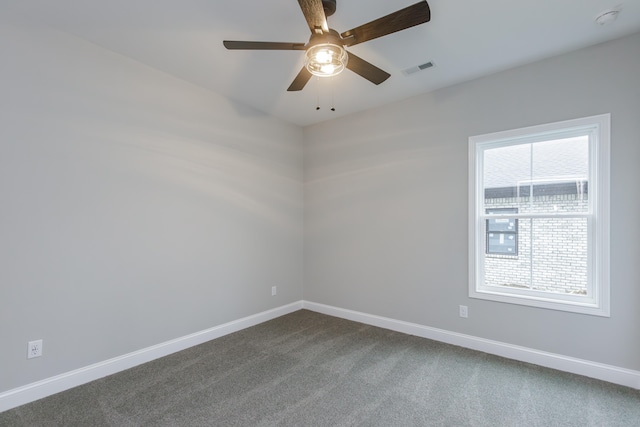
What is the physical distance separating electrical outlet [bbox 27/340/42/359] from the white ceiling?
233cm

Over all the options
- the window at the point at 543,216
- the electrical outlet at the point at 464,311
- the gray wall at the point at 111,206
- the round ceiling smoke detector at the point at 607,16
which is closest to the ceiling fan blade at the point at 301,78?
the gray wall at the point at 111,206

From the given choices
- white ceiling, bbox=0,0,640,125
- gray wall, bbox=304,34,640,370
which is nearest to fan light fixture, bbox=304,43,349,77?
white ceiling, bbox=0,0,640,125

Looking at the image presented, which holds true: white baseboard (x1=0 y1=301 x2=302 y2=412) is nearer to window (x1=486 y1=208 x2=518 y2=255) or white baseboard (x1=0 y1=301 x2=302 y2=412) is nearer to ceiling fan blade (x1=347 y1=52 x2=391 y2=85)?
window (x1=486 y1=208 x2=518 y2=255)

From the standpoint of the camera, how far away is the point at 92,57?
8.01 ft

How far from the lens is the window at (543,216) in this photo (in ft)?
8.13

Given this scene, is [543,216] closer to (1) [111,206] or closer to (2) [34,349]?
(1) [111,206]

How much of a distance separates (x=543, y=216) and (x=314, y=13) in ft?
8.63

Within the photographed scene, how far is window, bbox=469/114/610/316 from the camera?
2477 millimetres

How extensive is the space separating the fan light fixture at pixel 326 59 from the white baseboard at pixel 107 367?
2.83 metres

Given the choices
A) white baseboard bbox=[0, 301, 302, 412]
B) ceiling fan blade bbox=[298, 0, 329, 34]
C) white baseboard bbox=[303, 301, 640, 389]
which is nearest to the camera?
ceiling fan blade bbox=[298, 0, 329, 34]

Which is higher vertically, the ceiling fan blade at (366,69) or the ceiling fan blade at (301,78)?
the ceiling fan blade at (301,78)

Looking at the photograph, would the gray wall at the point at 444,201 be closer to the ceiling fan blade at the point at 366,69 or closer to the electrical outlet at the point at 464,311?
the electrical outlet at the point at 464,311

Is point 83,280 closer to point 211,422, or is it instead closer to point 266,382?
point 211,422

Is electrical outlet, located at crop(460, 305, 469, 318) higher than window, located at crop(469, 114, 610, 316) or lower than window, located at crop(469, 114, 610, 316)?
lower
